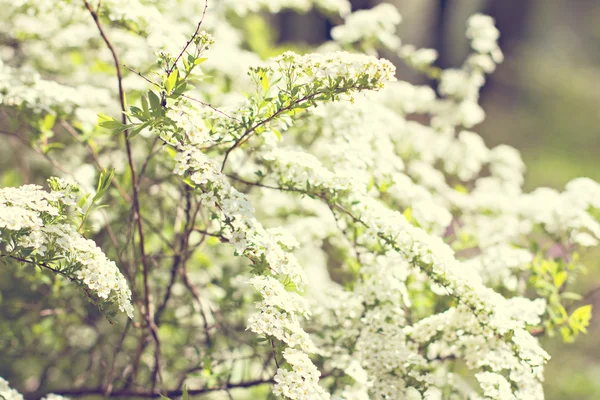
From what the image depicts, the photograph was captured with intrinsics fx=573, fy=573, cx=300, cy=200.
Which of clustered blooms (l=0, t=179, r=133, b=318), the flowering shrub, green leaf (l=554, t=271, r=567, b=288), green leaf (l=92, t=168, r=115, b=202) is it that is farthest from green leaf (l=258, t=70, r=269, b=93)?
green leaf (l=554, t=271, r=567, b=288)

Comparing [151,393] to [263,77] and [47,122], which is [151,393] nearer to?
[47,122]

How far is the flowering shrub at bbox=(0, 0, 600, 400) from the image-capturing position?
161 cm

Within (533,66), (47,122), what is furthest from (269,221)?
(533,66)

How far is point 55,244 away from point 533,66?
14.4 meters

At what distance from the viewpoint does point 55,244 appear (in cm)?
155

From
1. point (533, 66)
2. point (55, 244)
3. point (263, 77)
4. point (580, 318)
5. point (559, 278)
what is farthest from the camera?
Result: point (533, 66)

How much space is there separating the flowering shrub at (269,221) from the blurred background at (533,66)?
19.4 ft

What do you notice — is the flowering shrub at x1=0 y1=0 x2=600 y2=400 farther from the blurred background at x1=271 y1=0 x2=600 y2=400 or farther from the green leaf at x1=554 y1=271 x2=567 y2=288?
the blurred background at x1=271 y1=0 x2=600 y2=400

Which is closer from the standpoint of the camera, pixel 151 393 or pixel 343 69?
pixel 343 69

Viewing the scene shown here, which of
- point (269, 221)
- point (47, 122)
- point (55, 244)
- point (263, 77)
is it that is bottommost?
point (55, 244)

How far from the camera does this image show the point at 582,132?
1205cm

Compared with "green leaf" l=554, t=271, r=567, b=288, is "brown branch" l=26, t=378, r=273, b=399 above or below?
below

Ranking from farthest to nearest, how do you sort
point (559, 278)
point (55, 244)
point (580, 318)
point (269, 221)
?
point (269, 221), point (559, 278), point (580, 318), point (55, 244)

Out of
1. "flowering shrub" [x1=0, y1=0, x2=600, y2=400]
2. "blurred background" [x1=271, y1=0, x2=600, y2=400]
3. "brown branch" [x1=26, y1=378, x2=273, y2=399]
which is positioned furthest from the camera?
"blurred background" [x1=271, y1=0, x2=600, y2=400]
